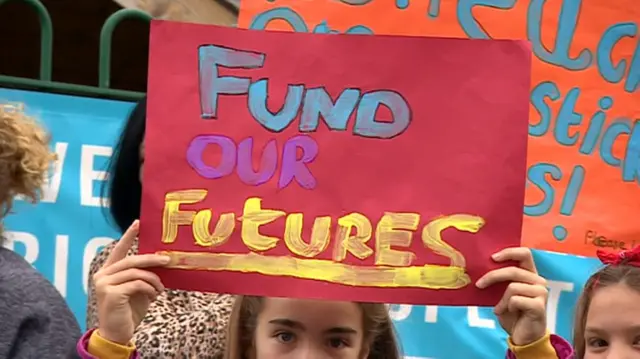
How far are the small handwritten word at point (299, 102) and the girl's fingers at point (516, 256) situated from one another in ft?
0.85

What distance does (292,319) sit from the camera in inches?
70.4

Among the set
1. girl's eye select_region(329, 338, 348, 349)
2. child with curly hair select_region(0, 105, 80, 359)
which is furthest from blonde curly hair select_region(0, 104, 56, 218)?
girl's eye select_region(329, 338, 348, 349)

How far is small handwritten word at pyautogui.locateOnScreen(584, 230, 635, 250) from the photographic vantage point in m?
2.67

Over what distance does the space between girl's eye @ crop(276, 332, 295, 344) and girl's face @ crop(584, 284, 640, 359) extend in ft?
1.91

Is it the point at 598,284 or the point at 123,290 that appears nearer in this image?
the point at 123,290

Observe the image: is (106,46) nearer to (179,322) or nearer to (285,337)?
(179,322)

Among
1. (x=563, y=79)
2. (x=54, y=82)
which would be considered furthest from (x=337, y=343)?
(x=54, y=82)

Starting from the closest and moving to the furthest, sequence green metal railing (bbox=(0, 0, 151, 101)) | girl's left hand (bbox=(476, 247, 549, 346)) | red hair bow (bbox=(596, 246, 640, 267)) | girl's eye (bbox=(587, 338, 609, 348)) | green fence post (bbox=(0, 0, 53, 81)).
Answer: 1. girl's left hand (bbox=(476, 247, 549, 346))
2. girl's eye (bbox=(587, 338, 609, 348))
3. red hair bow (bbox=(596, 246, 640, 267))
4. green metal railing (bbox=(0, 0, 151, 101))
5. green fence post (bbox=(0, 0, 53, 81))

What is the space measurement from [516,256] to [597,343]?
471 millimetres

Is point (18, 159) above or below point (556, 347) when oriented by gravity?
above

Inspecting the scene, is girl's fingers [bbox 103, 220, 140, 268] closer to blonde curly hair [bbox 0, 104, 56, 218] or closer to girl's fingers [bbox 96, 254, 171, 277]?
girl's fingers [bbox 96, 254, 171, 277]

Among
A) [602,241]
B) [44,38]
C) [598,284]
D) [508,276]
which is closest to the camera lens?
[508,276]

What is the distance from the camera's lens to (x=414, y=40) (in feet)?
5.19

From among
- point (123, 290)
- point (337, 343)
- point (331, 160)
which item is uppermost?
point (331, 160)
